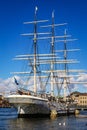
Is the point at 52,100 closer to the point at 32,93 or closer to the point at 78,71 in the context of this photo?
the point at 32,93

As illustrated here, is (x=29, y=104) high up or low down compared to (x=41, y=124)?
up

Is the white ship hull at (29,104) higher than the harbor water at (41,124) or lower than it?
higher

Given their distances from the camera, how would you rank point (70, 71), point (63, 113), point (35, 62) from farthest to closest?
1. point (70, 71)
2. point (63, 113)
3. point (35, 62)

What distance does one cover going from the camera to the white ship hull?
87.1 m

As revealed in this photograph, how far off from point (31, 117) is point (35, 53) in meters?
17.8

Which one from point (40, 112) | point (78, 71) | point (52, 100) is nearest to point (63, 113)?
point (52, 100)

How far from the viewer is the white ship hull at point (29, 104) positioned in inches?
3428

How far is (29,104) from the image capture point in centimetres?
8838

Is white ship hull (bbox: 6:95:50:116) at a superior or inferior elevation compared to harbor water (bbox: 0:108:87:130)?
superior

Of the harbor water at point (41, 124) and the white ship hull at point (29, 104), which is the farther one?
the white ship hull at point (29, 104)

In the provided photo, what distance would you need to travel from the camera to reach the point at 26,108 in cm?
9025

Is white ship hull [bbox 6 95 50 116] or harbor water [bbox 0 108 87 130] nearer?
harbor water [bbox 0 108 87 130]

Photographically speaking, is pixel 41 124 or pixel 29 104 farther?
pixel 29 104

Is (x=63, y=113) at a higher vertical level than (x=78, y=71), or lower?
lower
